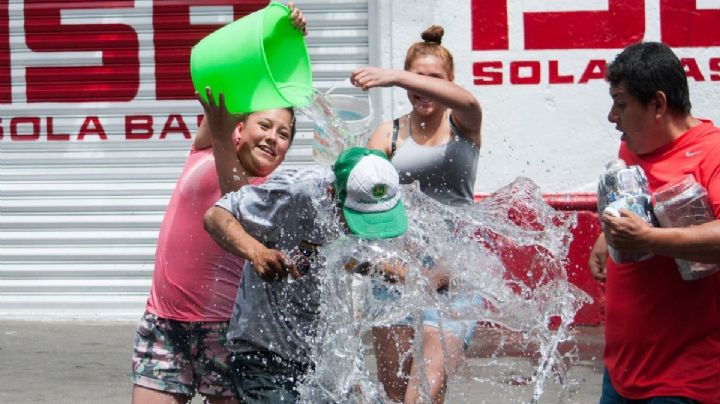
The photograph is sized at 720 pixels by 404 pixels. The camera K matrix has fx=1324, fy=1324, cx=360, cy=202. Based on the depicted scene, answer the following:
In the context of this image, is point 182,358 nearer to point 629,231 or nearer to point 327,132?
point 327,132

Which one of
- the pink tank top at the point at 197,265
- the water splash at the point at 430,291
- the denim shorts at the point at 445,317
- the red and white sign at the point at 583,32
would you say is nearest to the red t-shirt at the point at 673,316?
the water splash at the point at 430,291

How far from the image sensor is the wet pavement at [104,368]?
6.95m

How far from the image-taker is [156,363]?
4.46 meters

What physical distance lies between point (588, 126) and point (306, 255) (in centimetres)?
547

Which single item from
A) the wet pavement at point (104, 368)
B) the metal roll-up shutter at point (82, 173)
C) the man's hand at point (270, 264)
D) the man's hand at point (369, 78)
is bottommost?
the wet pavement at point (104, 368)

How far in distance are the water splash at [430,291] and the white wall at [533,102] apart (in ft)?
11.2

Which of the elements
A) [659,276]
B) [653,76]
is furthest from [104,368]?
[653,76]

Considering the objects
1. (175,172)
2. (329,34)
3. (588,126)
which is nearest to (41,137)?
(175,172)

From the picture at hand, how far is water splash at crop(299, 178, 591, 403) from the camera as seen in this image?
13.1 feet

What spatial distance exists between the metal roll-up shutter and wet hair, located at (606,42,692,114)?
18.6 ft

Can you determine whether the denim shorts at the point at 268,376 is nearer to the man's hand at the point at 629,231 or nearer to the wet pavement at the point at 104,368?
the man's hand at the point at 629,231

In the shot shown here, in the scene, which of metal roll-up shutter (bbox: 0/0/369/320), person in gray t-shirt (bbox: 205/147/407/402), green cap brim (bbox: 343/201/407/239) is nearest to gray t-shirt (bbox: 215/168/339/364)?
person in gray t-shirt (bbox: 205/147/407/402)

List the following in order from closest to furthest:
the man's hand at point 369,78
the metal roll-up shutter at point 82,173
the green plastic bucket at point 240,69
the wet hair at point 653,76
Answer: the wet hair at point 653,76 → the green plastic bucket at point 240,69 → the man's hand at point 369,78 → the metal roll-up shutter at point 82,173

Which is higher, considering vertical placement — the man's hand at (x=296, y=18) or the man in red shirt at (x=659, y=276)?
the man's hand at (x=296, y=18)
